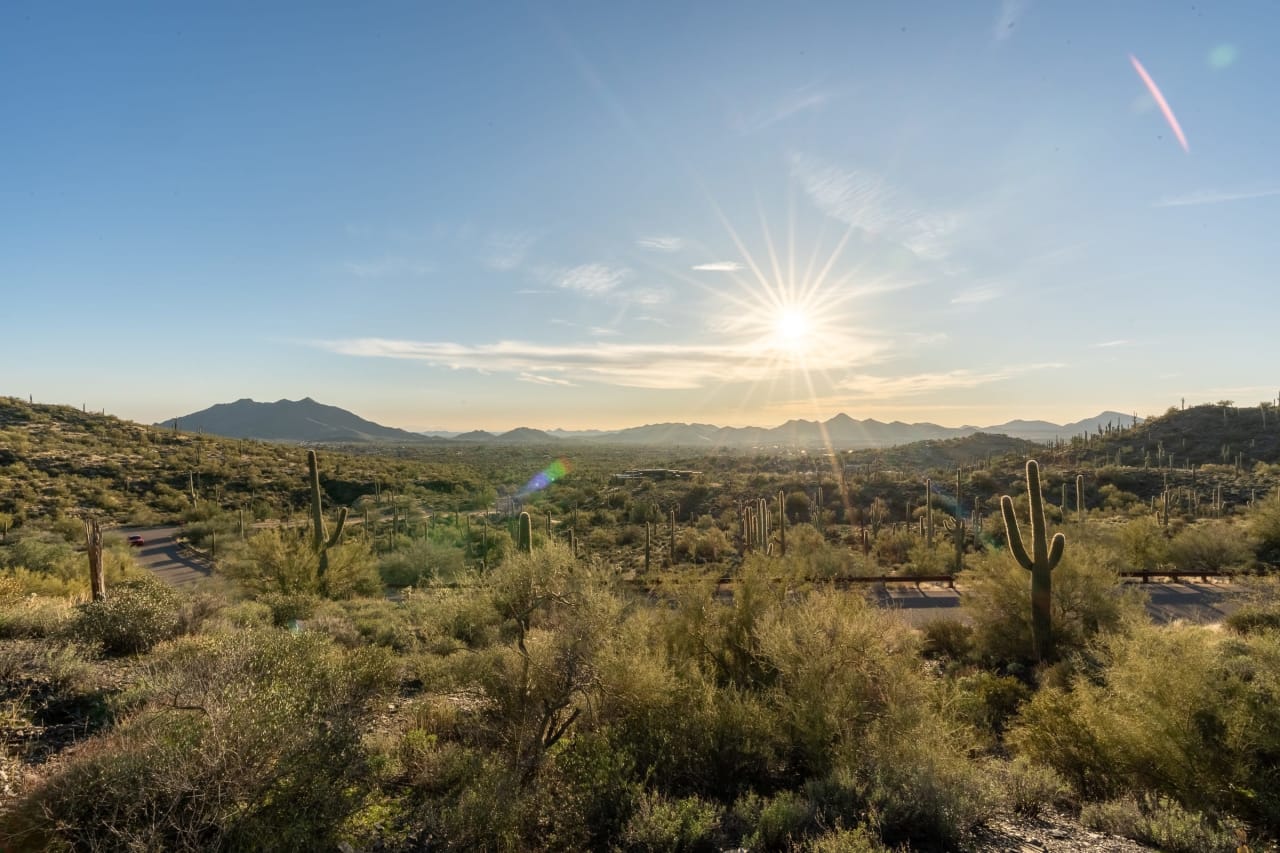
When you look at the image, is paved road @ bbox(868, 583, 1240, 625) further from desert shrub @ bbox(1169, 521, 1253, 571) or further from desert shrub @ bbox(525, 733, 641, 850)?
desert shrub @ bbox(525, 733, 641, 850)

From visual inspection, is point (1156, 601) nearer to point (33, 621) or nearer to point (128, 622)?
point (128, 622)

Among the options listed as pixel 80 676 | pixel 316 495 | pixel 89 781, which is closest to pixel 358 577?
pixel 316 495

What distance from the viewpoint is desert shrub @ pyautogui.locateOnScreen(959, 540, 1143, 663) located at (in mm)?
13734

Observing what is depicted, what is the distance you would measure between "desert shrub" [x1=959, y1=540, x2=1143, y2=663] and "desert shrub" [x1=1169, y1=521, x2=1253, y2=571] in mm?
13564

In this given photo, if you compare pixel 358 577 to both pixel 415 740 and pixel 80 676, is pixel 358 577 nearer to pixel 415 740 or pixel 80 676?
pixel 80 676

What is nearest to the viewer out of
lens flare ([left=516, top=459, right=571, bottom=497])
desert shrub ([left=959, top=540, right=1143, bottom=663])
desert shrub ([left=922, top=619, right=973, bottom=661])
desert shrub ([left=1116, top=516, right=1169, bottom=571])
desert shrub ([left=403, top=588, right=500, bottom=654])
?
desert shrub ([left=403, top=588, right=500, bottom=654])

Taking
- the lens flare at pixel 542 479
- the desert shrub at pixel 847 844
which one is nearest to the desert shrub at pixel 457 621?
the desert shrub at pixel 847 844

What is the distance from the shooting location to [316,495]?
22031mm

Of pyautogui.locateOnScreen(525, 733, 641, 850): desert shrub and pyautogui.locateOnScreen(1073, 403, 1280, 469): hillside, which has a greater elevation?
pyautogui.locateOnScreen(1073, 403, 1280, 469): hillside

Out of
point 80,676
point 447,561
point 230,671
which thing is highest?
point 230,671

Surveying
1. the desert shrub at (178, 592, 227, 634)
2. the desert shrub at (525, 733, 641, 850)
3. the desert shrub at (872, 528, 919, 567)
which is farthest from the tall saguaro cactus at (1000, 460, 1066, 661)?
the desert shrub at (178, 592, 227, 634)

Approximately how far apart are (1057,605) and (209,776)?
16.4 meters

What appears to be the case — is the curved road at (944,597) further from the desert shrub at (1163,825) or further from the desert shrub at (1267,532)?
the desert shrub at (1163,825)

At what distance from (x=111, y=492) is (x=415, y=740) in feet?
139
